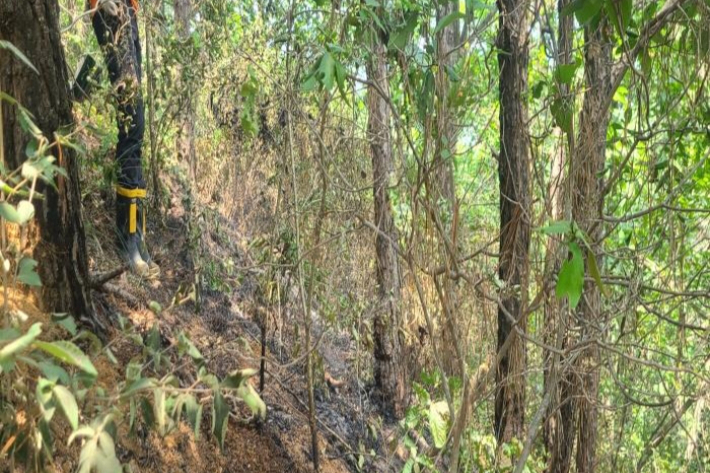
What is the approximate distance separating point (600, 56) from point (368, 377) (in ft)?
12.0

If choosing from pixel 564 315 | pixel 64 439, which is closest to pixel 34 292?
pixel 64 439

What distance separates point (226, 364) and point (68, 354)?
10.7 feet

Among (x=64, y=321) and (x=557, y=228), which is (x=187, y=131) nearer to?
(x=64, y=321)

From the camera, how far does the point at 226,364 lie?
15.0 ft

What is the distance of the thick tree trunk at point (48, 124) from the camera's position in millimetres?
2578

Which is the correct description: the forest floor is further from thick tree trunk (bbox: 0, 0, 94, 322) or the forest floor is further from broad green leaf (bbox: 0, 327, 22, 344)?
broad green leaf (bbox: 0, 327, 22, 344)

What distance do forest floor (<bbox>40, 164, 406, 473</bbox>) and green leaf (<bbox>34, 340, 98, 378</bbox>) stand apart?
143 cm

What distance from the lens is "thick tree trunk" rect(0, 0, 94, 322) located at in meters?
2.58

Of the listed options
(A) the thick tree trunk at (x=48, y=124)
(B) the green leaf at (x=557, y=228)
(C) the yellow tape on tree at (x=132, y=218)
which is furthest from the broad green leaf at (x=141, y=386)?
(C) the yellow tape on tree at (x=132, y=218)

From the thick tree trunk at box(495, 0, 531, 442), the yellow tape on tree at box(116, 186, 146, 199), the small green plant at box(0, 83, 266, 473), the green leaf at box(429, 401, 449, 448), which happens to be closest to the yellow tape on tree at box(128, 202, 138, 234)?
the yellow tape on tree at box(116, 186, 146, 199)

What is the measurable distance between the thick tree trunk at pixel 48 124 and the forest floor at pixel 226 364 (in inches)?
18.0

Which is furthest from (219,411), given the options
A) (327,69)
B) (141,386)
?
(327,69)

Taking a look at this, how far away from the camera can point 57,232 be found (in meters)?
2.81

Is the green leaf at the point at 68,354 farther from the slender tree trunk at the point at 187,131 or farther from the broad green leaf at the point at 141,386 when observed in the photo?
the slender tree trunk at the point at 187,131
